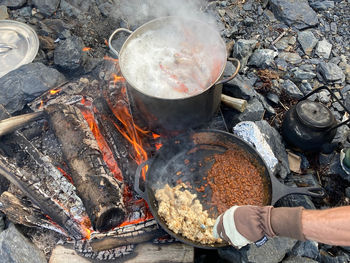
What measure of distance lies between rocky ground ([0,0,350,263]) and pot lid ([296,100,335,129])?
0.50 m

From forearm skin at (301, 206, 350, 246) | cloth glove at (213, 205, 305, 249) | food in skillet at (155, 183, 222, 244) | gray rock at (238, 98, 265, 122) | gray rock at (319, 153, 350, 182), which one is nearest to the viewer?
forearm skin at (301, 206, 350, 246)

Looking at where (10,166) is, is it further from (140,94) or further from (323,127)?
(323,127)

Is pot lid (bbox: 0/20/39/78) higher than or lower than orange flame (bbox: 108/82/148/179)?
higher

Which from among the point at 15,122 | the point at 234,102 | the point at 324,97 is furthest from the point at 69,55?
the point at 324,97

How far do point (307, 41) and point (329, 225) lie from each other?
3.72 m

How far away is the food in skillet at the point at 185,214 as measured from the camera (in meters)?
2.75

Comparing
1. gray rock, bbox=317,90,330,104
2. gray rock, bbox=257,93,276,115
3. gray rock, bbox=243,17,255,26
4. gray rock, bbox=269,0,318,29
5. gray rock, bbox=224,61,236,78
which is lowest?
gray rock, bbox=257,93,276,115

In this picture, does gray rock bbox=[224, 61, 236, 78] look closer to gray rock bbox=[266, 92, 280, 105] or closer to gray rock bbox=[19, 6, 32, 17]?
gray rock bbox=[266, 92, 280, 105]

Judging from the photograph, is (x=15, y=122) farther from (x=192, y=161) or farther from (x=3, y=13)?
(x=3, y=13)

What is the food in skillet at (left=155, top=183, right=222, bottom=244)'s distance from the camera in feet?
9.01

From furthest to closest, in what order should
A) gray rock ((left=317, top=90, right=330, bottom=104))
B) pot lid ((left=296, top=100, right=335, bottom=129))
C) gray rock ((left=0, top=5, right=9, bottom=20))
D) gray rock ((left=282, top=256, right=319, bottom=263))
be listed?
gray rock ((left=0, top=5, right=9, bottom=20)) < gray rock ((left=317, top=90, right=330, bottom=104)) < pot lid ((left=296, top=100, right=335, bottom=129)) < gray rock ((left=282, top=256, right=319, bottom=263))

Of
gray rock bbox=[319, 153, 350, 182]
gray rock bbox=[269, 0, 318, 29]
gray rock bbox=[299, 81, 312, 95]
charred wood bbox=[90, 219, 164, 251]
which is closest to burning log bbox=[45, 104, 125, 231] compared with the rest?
charred wood bbox=[90, 219, 164, 251]

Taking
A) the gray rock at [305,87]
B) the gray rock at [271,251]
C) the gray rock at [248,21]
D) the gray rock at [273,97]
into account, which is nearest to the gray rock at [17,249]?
the gray rock at [271,251]

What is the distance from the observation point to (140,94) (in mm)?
2758
